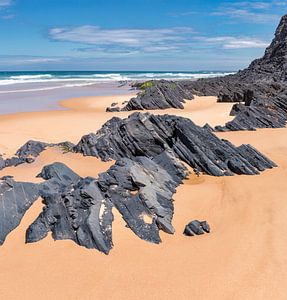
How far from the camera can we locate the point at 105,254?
269 inches

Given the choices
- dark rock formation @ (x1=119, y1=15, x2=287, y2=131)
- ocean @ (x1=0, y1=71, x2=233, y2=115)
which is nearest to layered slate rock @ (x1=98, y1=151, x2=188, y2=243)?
dark rock formation @ (x1=119, y1=15, x2=287, y2=131)

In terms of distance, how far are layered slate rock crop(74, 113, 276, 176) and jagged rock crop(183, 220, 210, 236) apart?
365 cm

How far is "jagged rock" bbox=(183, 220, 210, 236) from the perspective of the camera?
771 cm

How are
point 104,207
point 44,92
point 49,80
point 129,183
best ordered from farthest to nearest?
1. point 49,80
2. point 44,92
3. point 129,183
4. point 104,207

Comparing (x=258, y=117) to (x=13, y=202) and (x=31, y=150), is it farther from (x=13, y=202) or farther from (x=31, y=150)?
(x=13, y=202)

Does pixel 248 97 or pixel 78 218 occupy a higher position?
pixel 78 218

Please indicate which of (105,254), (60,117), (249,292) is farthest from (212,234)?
(60,117)

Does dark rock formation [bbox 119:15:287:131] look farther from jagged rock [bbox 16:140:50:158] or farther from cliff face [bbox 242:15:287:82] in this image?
jagged rock [bbox 16:140:50:158]

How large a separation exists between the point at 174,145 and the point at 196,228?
196 inches

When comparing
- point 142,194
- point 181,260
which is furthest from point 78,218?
point 181,260

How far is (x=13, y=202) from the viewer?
8070 mm

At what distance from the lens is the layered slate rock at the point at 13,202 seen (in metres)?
7.57

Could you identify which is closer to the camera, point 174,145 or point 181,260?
point 181,260

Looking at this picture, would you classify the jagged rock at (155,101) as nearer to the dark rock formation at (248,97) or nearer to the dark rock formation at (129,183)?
the dark rock formation at (248,97)
